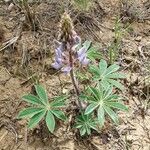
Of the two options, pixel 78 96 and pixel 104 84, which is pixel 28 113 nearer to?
pixel 78 96

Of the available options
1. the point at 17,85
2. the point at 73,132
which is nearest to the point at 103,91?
the point at 73,132

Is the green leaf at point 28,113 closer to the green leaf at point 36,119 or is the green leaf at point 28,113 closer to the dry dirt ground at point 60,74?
the green leaf at point 36,119

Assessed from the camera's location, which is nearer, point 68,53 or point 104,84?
point 68,53

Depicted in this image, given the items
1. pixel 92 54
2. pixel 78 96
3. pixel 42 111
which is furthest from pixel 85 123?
pixel 92 54

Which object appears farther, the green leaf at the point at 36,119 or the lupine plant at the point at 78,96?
the green leaf at the point at 36,119

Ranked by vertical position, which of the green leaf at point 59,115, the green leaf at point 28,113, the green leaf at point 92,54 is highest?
the green leaf at point 28,113

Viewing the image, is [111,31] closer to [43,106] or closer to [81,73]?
[81,73]

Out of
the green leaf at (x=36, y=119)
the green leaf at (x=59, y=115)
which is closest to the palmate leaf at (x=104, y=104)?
the green leaf at (x=59, y=115)
